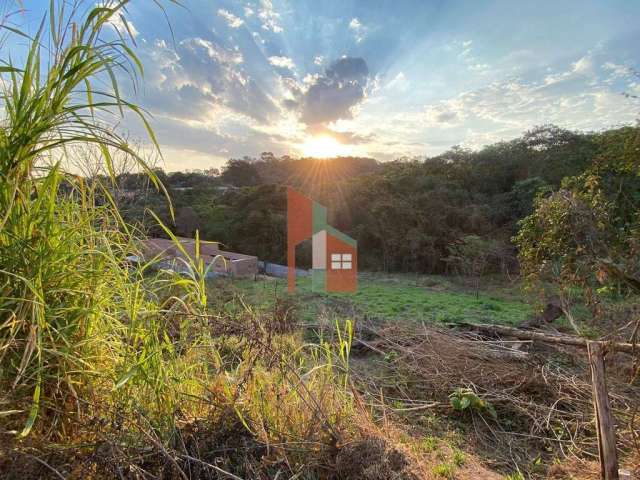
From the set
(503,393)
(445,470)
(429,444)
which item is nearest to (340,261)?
(503,393)

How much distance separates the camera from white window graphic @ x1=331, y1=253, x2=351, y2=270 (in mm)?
12300

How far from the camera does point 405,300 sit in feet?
27.4

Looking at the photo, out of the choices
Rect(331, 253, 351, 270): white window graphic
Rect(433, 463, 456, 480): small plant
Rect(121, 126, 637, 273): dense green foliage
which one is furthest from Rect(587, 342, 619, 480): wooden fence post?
Rect(121, 126, 637, 273): dense green foliage

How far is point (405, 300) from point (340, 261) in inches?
175

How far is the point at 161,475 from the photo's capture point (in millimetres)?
1059

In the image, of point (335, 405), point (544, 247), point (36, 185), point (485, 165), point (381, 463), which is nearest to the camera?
point (36, 185)

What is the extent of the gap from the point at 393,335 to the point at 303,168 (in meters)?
16.8

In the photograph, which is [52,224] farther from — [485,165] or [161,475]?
[485,165]

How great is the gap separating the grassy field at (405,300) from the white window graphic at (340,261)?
69 centimetres

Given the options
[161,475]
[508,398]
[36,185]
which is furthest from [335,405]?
[508,398]

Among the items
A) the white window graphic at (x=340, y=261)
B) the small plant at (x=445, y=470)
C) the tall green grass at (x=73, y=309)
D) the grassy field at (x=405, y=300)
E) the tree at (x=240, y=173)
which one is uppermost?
the tree at (x=240, y=173)

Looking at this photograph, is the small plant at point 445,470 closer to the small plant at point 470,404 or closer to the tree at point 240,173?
the small plant at point 470,404

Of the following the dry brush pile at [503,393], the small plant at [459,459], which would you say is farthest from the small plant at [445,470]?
the dry brush pile at [503,393]

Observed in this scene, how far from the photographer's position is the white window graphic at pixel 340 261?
12300mm
